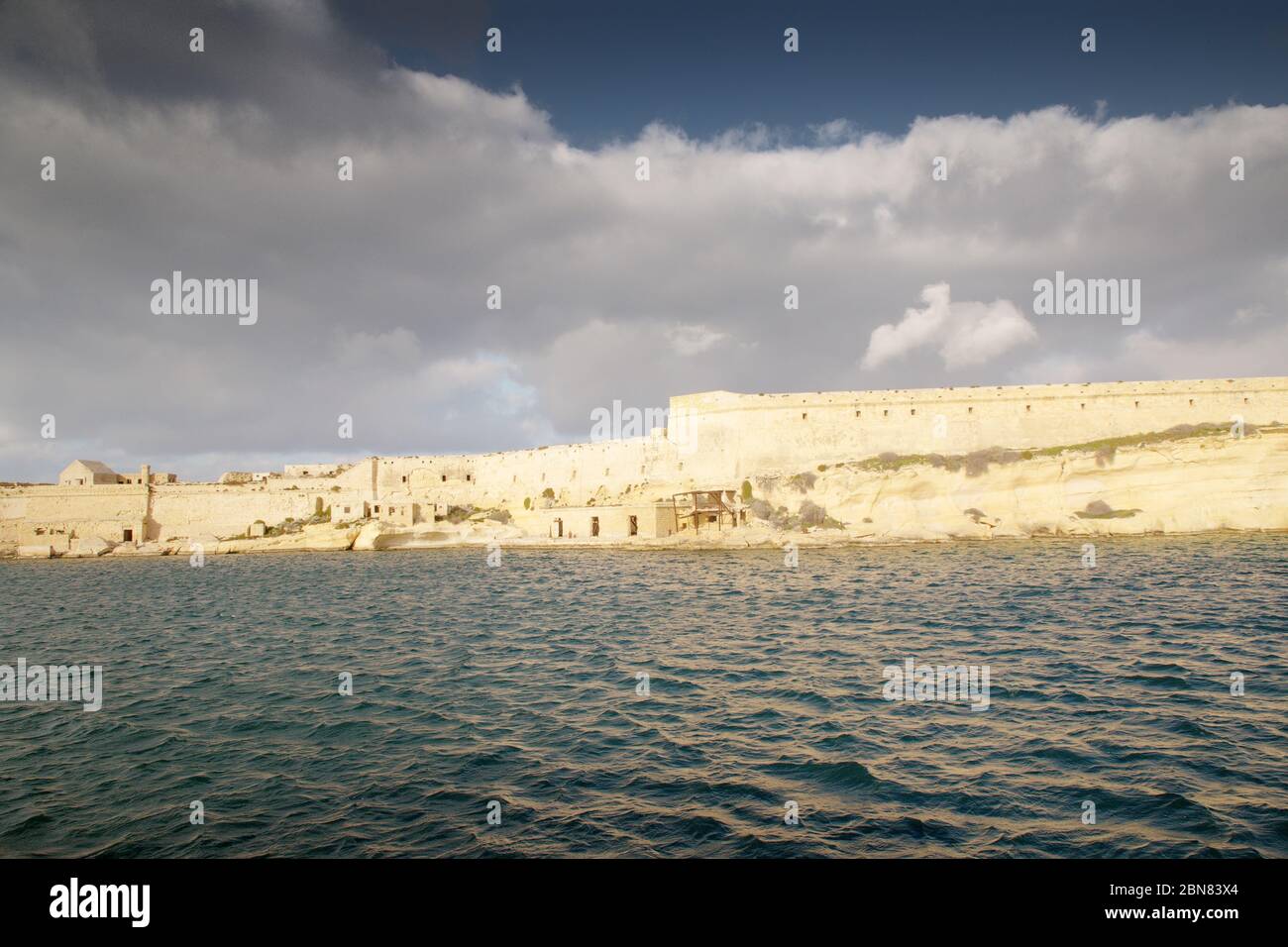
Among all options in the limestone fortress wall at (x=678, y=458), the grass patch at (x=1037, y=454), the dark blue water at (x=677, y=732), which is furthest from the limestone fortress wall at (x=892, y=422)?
the dark blue water at (x=677, y=732)

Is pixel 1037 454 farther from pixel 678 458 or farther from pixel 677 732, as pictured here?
pixel 677 732

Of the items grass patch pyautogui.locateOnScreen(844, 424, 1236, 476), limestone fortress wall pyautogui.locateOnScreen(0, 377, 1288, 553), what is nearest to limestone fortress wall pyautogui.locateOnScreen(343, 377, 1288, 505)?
limestone fortress wall pyautogui.locateOnScreen(0, 377, 1288, 553)

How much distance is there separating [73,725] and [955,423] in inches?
2095

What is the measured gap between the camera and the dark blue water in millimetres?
7203

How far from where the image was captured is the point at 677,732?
10.4m

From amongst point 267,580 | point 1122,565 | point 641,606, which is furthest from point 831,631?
point 267,580

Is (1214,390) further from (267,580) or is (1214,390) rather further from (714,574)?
(267,580)

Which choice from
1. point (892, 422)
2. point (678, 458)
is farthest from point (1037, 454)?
point (678, 458)

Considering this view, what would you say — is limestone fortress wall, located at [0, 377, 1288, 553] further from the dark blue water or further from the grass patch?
the dark blue water

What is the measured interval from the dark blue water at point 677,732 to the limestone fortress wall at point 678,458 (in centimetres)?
3148

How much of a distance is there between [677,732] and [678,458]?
49685 millimetres

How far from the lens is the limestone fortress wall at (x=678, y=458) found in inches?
2012

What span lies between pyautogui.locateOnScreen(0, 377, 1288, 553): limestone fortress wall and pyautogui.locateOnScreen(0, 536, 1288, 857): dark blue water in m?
31.5

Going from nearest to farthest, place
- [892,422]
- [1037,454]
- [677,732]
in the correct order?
[677,732] → [1037,454] → [892,422]
